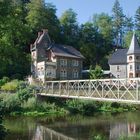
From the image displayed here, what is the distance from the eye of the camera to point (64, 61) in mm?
73750

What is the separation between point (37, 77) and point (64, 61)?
252 inches

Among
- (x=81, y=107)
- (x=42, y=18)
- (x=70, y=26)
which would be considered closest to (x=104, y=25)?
(x=70, y=26)

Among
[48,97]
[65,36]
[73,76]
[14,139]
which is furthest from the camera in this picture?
[65,36]

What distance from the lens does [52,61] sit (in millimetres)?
72688

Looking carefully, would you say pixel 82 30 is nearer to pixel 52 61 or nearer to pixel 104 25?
pixel 104 25

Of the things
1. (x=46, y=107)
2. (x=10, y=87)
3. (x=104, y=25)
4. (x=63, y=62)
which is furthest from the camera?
(x=104, y=25)

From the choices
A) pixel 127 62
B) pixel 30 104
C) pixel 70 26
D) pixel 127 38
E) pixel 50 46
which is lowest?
pixel 30 104

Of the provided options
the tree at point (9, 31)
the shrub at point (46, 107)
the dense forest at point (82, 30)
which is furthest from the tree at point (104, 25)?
the tree at point (9, 31)

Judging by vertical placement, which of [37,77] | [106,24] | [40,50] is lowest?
[37,77]

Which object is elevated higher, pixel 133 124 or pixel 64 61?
pixel 64 61

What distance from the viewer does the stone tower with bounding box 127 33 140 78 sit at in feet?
252

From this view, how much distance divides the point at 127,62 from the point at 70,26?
17.7 m

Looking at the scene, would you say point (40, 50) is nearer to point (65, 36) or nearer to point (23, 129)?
point (65, 36)

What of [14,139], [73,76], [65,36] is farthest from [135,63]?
[14,139]
